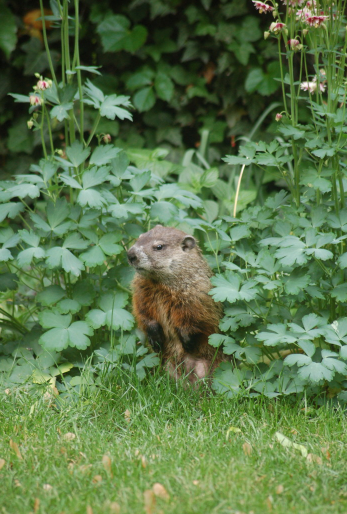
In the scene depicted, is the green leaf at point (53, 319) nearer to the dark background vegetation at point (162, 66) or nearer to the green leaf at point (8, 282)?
the green leaf at point (8, 282)

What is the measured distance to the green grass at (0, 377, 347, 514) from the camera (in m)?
2.14

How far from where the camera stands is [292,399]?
10.1 ft

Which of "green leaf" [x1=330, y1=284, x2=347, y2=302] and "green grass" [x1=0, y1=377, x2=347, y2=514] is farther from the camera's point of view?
"green leaf" [x1=330, y1=284, x2=347, y2=302]

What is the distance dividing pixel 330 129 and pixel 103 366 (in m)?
1.72

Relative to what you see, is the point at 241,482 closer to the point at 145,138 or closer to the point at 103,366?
the point at 103,366

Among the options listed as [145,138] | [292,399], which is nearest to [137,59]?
[145,138]

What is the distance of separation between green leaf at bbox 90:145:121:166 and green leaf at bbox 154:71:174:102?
2.30 metres

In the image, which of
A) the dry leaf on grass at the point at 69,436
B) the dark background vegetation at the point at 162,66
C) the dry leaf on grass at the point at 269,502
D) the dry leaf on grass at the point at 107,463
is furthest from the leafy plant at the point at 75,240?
the dark background vegetation at the point at 162,66

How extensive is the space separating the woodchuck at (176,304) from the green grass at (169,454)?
264 millimetres

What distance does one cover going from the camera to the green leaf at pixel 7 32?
5.21m

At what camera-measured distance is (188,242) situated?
3.48 meters

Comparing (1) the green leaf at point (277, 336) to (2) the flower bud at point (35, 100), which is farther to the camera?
(2) the flower bud at point (35, 100)

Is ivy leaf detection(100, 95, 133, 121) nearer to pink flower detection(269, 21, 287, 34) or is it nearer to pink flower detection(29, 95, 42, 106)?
pink flower detection(29, 95, 42, 106)

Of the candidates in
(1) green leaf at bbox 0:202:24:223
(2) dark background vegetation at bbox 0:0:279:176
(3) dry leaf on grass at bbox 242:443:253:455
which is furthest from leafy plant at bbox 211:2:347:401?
(2) dark background vegetation at bbox 0:0:279:176
